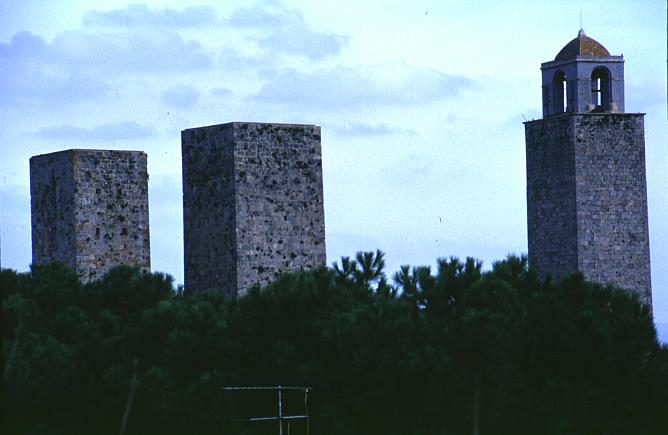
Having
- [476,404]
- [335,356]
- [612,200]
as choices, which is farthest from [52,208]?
[612,200]

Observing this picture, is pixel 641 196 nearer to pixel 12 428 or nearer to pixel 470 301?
pixel 470 301

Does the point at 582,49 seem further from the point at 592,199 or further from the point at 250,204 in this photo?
the point at 250,204

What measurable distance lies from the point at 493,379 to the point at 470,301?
1.18 metres

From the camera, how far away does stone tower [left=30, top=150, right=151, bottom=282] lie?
95.2ft

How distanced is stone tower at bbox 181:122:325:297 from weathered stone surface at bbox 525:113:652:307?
11678 millimetres

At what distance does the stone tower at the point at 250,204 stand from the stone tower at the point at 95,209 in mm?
1012

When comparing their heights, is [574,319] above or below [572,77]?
below

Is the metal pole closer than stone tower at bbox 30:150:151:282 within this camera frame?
Yes

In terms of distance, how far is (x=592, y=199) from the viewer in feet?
129

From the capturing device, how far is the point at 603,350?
1048 inches

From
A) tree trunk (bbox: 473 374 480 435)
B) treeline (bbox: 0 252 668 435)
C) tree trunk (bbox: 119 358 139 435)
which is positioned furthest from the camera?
tree trunk (bbox: 473 374 480 435)

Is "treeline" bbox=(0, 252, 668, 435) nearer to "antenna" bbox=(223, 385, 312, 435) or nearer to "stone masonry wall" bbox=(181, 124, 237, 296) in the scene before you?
"antenna" bbox=(223, 385, 312, 435)

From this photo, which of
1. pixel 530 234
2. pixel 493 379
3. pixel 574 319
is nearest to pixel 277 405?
pixel 493 379

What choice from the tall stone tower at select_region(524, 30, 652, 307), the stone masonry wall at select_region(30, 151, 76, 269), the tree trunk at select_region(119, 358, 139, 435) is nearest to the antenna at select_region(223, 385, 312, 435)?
the tree trunk at select_region(119, 358, 139, 435)
